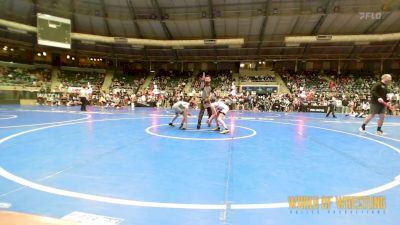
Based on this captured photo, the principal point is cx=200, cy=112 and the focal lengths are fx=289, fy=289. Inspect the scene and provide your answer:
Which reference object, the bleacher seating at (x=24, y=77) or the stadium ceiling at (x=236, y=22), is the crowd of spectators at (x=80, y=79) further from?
the stadium ceiling at (x=236, y=22)

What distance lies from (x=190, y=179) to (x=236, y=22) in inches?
1316

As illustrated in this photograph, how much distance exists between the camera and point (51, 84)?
41.1 m

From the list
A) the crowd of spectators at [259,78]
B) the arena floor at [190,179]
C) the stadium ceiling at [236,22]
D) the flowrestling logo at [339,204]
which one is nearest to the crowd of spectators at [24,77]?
the stadium ceiling at [236,22]

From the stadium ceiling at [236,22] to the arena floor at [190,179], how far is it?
2858 cm

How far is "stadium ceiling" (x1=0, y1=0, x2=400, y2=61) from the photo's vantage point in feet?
106

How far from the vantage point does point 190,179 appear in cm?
Answer: 446

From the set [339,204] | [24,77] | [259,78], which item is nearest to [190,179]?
[339,204]

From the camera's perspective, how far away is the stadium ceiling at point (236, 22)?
106 ft

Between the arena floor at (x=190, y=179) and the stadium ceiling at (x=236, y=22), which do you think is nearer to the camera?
the arena floor at (x=190, y=179)

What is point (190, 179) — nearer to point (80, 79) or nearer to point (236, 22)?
point (236, 22)

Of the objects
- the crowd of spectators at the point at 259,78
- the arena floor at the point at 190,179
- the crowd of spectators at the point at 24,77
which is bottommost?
the arena floor at the point at 190,179

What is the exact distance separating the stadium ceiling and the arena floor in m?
28.6

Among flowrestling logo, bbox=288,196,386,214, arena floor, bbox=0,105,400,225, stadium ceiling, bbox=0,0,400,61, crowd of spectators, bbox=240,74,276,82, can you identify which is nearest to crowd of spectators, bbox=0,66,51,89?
stadium ceiling, bbox=0,0,400,61

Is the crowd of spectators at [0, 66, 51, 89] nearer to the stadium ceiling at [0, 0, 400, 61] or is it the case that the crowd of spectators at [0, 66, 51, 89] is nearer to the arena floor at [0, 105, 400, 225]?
the stadium ceiling at [0, 0, 400, 61]
